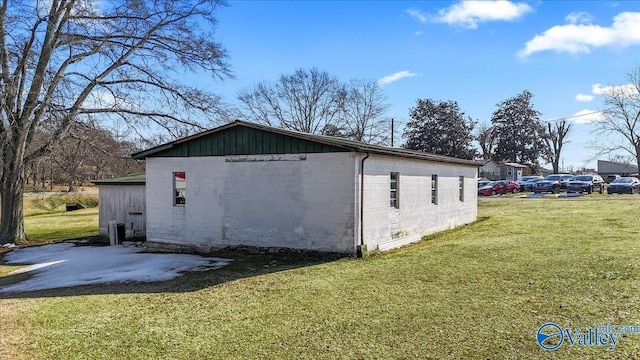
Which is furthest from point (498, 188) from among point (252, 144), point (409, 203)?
point (252, 144)

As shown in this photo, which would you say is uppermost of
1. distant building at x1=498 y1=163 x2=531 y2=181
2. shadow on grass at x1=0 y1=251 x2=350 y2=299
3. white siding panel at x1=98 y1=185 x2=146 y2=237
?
distant building at x1=498 y1=163 x2=531 y2=181

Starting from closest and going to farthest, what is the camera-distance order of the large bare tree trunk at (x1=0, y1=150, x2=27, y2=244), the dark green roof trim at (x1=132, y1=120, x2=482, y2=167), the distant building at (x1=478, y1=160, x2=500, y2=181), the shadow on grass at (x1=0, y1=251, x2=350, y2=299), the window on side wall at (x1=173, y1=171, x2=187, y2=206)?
the shadow on grass at (x1=0, y1=251, x2=350, y2=299), the dark green roof trim at (x1=132, y1=120, x2=482, y2=167), the window on side wall at (x1=173, y1=171, x2=187, y2=206), the large bare tree trunk at (x1=0, y1=150, x2=27, y2=244), the distant building at (x1=478, y1=160, x2=500, y2=181)

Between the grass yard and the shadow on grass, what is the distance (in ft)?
0.21

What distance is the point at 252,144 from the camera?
Answer: 12.5m

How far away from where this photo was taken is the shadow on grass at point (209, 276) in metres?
8.70

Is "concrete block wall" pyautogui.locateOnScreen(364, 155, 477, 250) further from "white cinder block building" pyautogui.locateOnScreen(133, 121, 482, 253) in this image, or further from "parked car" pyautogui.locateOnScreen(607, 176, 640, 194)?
"parked car" pyautogui.locateOnScreen(607, 176, 640, 194)

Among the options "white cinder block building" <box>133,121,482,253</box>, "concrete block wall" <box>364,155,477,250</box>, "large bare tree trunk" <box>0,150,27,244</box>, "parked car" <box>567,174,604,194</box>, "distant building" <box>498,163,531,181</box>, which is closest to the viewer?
"white cinder block building" <box>133,121,482,253</box>

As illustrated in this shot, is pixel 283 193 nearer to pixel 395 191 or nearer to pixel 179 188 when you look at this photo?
pixel 395 191

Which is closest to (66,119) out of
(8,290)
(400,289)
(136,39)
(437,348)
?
(136,39)

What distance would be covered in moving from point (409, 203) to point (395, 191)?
0.97 meters

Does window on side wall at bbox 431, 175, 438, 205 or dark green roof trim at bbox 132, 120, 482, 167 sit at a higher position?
dark green roof trim at bbox 132, 120, 482, 167

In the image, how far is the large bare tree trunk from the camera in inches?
678

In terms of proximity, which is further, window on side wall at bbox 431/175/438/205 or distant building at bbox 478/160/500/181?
distant building at bbox 478/160/500/181

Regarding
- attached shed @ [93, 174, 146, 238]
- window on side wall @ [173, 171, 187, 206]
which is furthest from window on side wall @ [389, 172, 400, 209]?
attached shed @ [93, 174, 146, 238]
